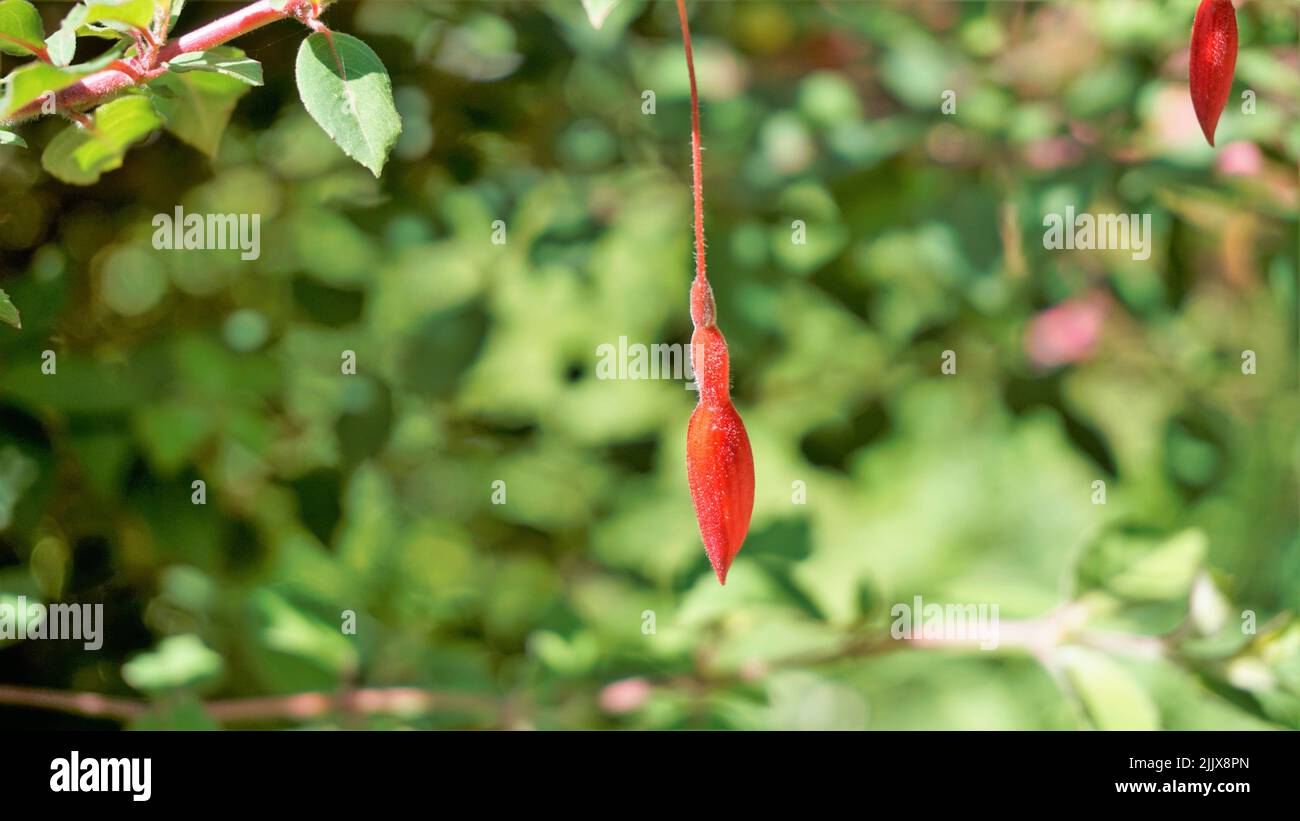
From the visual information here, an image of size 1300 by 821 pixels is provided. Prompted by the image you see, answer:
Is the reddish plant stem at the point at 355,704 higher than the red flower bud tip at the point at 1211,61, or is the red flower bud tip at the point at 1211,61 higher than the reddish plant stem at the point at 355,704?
the red flower bud tip at the point at 1211,61

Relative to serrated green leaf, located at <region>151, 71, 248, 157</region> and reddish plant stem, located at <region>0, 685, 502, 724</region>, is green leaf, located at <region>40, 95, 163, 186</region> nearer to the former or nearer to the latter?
serrated green leaf, located at <region>151, 71, 248, 157</region>

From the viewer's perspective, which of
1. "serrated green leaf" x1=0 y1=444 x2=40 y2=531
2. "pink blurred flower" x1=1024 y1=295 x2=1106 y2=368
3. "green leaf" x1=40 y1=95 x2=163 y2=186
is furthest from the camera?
"pink blurred flower" x1=1024 y1=295 x2=1106 y2=368

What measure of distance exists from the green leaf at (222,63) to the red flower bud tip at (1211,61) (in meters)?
0.35

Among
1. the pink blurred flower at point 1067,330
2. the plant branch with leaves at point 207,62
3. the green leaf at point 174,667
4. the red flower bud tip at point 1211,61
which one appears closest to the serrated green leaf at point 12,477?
the green leaf at point 174,667

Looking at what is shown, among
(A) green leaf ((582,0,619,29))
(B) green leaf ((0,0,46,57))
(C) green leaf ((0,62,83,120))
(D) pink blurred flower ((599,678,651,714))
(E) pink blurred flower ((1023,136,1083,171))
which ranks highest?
(E) pink blurred flower ((1023,136,1083,171))

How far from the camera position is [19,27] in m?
0.43

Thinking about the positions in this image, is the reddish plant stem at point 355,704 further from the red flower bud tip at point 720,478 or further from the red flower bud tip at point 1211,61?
the red flower bud tip at point 1211,61

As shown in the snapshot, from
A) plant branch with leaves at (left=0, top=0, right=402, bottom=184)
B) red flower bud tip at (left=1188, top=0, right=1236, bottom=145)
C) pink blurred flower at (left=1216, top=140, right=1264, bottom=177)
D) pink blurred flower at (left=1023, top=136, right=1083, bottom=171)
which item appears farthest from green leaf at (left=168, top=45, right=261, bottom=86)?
pink blurred flower at (left=1216, top=140, right=1264, bottom=177)

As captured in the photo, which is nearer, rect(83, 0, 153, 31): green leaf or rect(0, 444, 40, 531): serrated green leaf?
rect(83, 0, 153, 31): green leaf

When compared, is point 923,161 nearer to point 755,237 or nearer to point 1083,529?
point 755,237

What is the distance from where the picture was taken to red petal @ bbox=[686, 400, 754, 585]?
39cm

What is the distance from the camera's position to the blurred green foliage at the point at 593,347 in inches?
34.4

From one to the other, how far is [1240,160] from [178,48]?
3.21 ft
